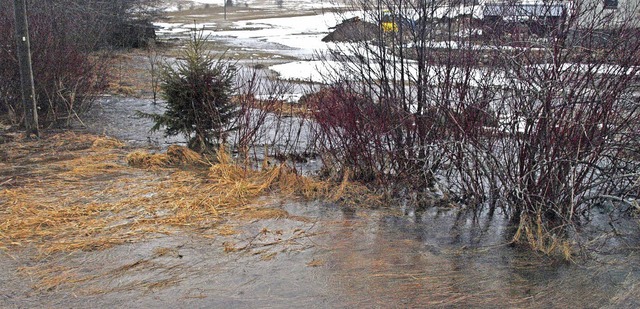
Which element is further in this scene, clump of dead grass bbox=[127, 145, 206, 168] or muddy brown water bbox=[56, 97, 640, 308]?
clump of dead grass bbox=[127, 145, 206, 168]

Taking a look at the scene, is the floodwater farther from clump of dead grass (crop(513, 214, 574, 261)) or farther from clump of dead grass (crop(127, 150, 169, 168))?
clump of dead grass (crop(127, 150, 169, 168))

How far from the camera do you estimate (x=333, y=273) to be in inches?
217

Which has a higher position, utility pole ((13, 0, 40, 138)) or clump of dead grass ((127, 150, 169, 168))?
utility pole ((13, 0, 40, 138))

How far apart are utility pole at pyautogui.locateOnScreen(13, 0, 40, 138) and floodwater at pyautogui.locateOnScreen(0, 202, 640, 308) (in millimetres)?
5409

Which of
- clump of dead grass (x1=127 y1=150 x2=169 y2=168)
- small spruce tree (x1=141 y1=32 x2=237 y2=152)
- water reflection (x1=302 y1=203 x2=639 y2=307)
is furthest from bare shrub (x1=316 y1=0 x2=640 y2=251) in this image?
clump of dead grass (x1=127 y1=150 x2=169 y2=168)

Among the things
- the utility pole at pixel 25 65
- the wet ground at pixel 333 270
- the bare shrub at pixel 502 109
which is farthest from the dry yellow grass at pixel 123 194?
the bare shrub at pixel 502 109

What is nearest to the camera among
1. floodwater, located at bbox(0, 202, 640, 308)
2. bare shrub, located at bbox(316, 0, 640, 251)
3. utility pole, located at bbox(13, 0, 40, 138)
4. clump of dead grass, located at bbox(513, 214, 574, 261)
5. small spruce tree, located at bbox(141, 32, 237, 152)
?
floodwater, located at bbox(0, 202, 640, 308)

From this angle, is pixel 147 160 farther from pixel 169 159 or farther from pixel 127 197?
pixel 127 197

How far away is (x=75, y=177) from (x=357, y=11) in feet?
14.4

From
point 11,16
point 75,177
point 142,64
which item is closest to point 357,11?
point 75,177

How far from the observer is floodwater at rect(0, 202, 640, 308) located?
500 centimetres

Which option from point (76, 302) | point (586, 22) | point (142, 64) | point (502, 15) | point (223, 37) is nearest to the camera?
point (76, 302)

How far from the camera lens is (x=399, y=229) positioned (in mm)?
6762

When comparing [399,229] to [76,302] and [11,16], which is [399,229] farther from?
[11,16]
